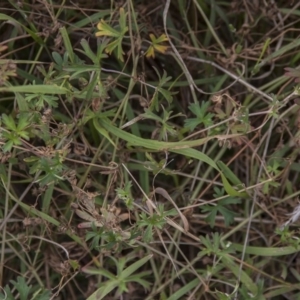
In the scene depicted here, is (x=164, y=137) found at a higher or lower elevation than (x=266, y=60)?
lower

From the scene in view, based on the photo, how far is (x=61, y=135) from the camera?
1396 mm

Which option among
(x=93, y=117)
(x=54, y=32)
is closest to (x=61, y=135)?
(x=93, y=117)

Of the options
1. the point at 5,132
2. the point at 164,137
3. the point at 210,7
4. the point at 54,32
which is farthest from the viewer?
the point at 210,7

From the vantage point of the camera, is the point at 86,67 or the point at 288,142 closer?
the point at 86,67

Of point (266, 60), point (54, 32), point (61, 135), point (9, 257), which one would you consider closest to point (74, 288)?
point (9, 257)

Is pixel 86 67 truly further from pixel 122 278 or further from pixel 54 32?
pixel 122 278

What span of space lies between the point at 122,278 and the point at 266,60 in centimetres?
75

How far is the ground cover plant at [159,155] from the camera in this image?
1.47m

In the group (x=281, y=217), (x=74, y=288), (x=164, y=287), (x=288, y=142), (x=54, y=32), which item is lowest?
(x=74, y=288)

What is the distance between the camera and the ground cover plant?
1.47m

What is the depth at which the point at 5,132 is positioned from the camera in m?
1.30

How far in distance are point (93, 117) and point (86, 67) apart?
15 centimetres

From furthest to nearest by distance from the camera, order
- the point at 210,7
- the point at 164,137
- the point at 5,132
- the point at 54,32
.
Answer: the point at 210,7 < the point at 54,32 < the point at 164,137 < the point at 5,132

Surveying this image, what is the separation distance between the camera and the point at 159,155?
1.66 metres
